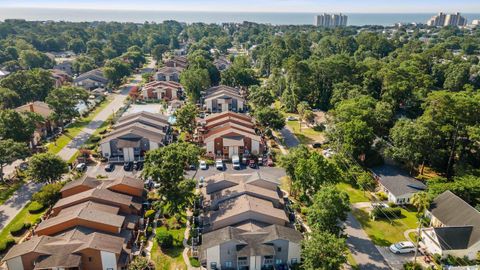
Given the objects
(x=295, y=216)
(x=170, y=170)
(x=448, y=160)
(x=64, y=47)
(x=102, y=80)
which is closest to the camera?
(x=170, y=170)

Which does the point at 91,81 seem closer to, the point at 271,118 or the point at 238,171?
the point at 271,118

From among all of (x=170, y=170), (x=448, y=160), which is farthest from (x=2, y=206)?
(x=448, y=160)

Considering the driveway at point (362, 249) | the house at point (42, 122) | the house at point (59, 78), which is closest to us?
→ the driveway at point (362, 249)

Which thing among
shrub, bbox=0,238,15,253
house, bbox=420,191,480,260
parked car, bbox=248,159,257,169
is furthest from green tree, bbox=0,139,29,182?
house, bbox=420,191,480,260

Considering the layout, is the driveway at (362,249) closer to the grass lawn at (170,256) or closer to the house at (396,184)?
the house at (396,184)

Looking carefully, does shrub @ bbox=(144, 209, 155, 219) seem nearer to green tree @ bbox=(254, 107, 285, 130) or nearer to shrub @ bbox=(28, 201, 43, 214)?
shrub @ bbox=(28, 201, 43, 214)

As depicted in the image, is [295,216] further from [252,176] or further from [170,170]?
[170,170]

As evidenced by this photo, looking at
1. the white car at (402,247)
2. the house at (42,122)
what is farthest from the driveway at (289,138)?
the house at (42,122)
